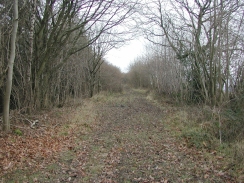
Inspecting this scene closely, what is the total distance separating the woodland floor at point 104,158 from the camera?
4562 millimetres

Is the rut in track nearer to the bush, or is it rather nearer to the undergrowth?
the bush

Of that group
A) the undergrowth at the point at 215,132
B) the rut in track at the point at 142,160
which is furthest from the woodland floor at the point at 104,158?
the undergrowth at the point at 215,132

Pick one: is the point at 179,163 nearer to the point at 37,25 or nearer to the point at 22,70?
the point at 22,70

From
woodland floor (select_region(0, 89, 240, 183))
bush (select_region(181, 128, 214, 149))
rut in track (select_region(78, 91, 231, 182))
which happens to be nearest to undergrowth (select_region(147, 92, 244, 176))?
bush (select_region(181, 128, 214, 149))

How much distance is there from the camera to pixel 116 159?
5652mm

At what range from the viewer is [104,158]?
5.76 m

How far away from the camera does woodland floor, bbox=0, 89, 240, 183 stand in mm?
4562

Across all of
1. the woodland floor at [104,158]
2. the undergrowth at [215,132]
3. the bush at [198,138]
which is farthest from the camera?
the bush at [198,138]

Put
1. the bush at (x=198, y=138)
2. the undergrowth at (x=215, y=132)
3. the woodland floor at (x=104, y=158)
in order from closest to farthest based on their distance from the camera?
the woodland floor at (x=104, y=158) → the undergrowth at (x=215, y=132) → the bush at (x=198, y=138)

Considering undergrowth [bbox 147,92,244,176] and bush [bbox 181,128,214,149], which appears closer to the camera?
undergrowth [bbox 147,92,244,176]

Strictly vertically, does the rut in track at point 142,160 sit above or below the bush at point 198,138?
below

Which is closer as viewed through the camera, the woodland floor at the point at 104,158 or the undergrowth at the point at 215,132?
the woodland floor at the point at 104,158

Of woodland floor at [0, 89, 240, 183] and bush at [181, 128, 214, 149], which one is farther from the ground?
bush at [181, 128, 214, 149]

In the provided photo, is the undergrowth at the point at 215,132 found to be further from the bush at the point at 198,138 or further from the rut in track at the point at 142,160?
the rut in track at the point at 142,160
